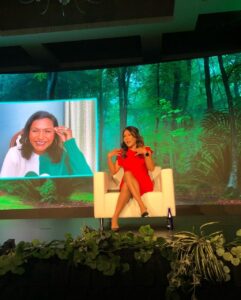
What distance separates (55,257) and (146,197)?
193cm

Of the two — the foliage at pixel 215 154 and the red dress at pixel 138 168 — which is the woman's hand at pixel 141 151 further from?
the foliage at pixel 215 154

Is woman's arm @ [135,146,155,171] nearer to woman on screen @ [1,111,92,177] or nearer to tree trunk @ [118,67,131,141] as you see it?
woman on screen @ [1,111,92,177]

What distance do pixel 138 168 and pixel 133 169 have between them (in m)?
0.05

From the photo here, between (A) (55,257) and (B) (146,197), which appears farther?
(B) (146,197)

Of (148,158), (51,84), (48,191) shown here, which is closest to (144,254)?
(148,158)

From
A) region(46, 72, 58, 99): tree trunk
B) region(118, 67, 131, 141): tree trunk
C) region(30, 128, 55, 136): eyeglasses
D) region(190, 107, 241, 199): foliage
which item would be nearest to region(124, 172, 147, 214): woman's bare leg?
region(190, 107, 241, 199): foliage

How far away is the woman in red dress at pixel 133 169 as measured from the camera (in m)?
2.81

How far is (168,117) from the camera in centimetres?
557

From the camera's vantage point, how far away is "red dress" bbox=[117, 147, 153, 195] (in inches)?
118

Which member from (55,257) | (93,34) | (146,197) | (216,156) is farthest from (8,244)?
(216,156)

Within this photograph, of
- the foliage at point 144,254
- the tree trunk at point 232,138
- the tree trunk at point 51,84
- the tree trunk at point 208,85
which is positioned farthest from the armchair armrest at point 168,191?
the tree trunk at point 51,84

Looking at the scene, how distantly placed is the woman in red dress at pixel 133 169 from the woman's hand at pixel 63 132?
2594 mm

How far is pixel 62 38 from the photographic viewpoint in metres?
5.00

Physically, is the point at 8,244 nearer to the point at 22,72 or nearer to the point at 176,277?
the point at 176,277
